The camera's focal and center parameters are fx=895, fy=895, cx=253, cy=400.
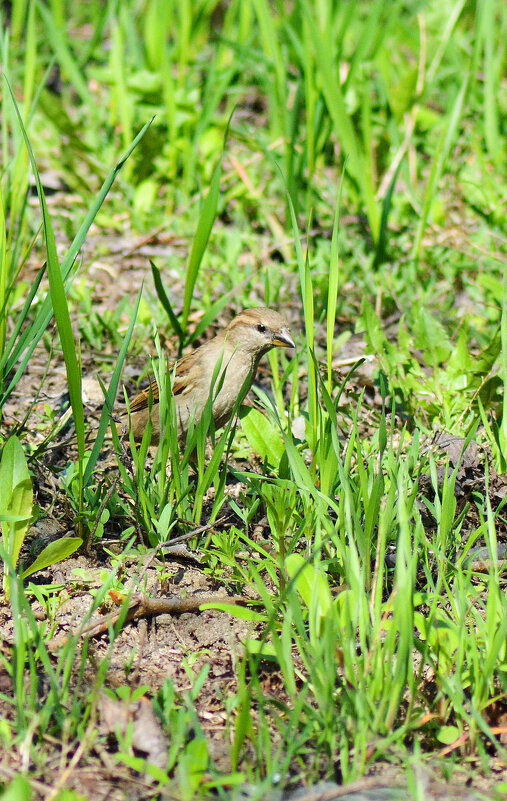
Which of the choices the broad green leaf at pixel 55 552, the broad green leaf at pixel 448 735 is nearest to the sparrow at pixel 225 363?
the broad green leaf at pixel 55 552

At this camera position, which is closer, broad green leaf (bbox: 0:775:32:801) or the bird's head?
broad green leaf (bbox: 0:775:32:801)

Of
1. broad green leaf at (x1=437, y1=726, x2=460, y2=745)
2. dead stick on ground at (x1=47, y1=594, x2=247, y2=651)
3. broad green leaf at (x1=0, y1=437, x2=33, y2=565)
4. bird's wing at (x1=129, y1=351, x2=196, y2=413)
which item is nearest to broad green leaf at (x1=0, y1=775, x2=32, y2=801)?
dead stick on ground at (x1=47, y1=594, x2=247, y2=651)

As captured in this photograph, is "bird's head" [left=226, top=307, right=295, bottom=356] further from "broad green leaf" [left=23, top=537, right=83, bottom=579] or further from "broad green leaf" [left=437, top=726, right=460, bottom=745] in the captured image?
"broad green leaf" [left=437, top=726, right=460, bottom=745]

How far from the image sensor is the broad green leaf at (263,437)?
397 cm

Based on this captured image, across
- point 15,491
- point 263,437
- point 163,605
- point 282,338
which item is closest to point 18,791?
point 163,605

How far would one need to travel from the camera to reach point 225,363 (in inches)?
183

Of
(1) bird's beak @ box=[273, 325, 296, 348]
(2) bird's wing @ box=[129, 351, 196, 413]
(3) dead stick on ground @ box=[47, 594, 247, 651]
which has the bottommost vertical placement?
(3) dead stick on ground @ box=[47, 594, 247, 651]

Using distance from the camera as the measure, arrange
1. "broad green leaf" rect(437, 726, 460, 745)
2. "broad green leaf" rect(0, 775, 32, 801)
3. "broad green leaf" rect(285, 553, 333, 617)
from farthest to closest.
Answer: "broad green leaf" rect(285, 553, 333, 617) → "broad green leaf" rect(437, 726, 460, 745) → "broad green leaf" rect(0, 775, 32, 801)

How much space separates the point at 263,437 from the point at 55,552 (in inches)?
46.2

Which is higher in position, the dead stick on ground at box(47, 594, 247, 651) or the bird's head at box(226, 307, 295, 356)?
the bird's head at box(226, 307, 295, 356)

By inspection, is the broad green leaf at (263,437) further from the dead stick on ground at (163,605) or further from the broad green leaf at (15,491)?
the broad green leaf at (15,491)

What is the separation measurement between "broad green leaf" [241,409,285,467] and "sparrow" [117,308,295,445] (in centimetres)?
50

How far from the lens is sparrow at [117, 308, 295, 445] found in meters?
4.53

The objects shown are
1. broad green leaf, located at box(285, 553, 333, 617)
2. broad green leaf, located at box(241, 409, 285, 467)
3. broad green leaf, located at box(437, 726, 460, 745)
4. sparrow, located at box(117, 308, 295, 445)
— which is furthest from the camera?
sparrow, located at box(117, 308, 295, 445)
